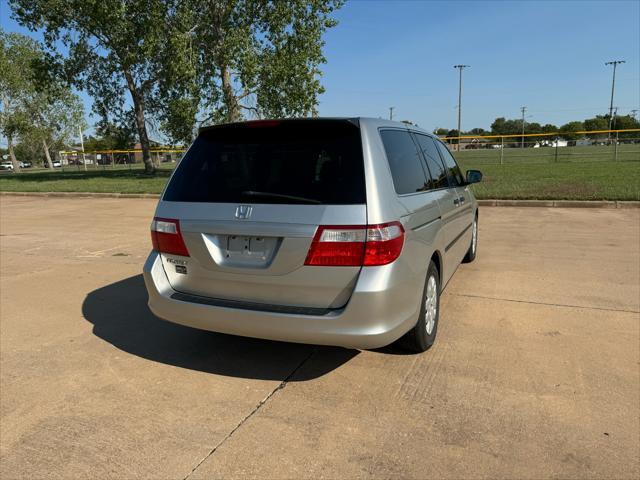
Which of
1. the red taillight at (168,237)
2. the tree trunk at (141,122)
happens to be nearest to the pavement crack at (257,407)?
the red taillight at (168,237)

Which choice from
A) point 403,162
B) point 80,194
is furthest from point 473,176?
point 80,194

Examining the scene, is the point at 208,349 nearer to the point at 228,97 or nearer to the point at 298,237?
the point at 298,237

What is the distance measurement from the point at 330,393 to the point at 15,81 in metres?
46.1

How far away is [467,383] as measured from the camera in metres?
3.10

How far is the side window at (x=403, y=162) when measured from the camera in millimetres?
3166

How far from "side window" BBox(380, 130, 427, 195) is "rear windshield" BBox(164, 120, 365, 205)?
1.15 ft

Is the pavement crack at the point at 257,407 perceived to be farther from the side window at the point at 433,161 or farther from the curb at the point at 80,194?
the curb at the point at 80,194

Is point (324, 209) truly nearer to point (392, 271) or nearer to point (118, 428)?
point (392, 271)

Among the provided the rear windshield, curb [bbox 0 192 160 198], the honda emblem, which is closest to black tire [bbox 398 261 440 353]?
the rear windshield

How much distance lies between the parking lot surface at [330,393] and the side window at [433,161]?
122 centimetres

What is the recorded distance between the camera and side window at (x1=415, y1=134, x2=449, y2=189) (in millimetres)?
4136

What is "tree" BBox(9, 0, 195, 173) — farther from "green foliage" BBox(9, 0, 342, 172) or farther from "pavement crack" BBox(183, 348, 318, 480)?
"pavement crack" BBox(183, 348, 318, 480)

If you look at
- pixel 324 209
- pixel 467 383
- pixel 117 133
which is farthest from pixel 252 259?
pixel 117 133

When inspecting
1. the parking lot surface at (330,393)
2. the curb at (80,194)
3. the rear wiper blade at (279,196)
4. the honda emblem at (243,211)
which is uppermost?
the rear wiper blade at (279,196)
